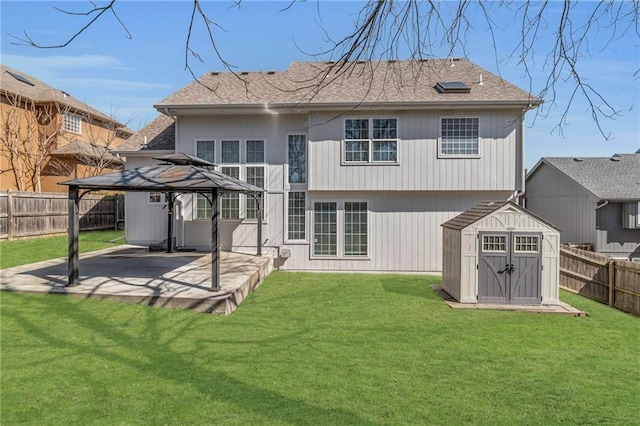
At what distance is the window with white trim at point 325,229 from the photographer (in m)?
11.3

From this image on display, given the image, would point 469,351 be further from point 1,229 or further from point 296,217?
point 1,229

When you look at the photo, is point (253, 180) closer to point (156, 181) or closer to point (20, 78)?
point (156, 181)

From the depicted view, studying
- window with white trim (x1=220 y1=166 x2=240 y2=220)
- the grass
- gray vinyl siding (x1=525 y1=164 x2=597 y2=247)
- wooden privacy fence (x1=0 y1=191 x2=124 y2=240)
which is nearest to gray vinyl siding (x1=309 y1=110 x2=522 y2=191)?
window with white trim (x1=220 y1=166 x2=240 y2=220)

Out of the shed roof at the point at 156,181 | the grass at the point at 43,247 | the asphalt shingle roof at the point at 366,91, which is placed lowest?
the grass at the point at 43,247

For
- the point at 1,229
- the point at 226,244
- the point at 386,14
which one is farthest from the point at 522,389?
the point at 1,229

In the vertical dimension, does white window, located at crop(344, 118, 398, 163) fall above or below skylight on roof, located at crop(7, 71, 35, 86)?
below

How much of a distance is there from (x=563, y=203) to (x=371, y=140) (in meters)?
8.86

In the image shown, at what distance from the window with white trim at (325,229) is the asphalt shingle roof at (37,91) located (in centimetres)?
1823

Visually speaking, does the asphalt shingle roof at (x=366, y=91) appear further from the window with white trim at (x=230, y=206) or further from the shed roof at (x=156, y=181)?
the shed roof at (x=156, y=181)

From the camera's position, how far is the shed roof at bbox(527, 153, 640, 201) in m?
12.9

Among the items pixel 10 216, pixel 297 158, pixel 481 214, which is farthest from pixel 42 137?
pixel 481 214

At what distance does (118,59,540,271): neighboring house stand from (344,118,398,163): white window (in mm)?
29

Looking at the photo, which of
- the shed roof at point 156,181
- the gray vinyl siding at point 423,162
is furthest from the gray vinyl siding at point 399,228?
the shed roof at point 156,181

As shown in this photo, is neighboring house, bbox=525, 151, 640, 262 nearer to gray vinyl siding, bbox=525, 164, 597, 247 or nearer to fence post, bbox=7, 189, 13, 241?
gray vinyl siding, bbox=525, 164, 597, 247
